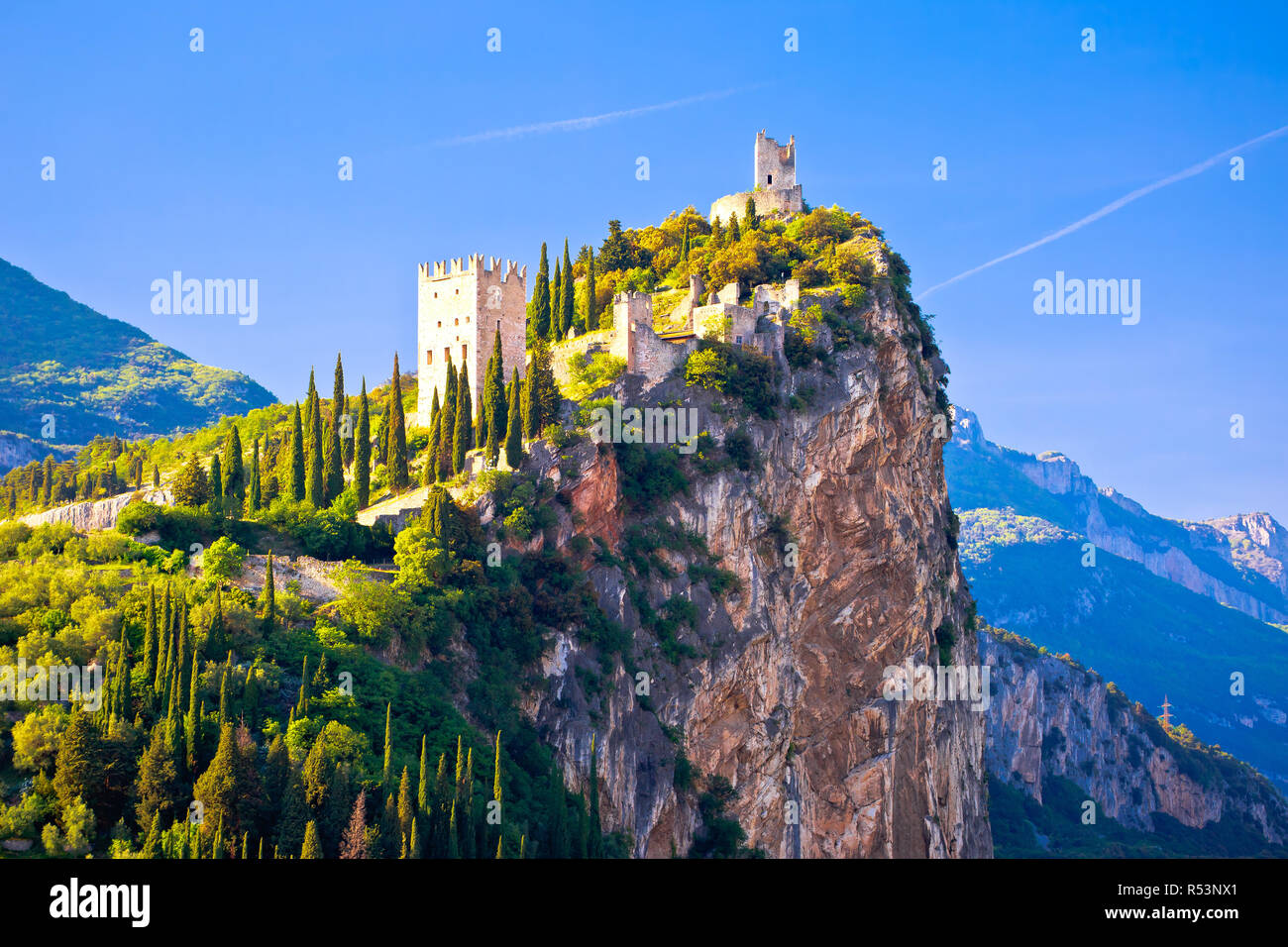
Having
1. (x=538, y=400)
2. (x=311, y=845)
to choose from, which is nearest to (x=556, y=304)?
(x=538, y=400)

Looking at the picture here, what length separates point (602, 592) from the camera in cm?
6525

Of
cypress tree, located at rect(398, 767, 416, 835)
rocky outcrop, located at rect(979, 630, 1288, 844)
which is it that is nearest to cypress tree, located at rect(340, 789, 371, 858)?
cypress tree, located at rect(398, 767, 416, 835)

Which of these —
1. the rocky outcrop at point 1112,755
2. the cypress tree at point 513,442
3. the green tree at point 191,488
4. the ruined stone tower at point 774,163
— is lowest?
the rocky outcrop at point 1112,755

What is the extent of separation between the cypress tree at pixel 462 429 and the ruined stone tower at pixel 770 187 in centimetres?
2870

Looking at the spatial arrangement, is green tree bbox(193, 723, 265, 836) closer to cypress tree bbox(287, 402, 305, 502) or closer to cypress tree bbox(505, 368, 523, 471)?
cypress tree bbox(505, 368, 523, 471)

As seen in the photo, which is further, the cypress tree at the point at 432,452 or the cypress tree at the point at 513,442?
the cypress tree at the point at 432,452

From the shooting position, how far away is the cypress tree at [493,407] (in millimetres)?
65812

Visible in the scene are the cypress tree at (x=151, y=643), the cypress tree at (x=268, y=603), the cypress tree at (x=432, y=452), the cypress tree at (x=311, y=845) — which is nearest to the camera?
the cypress tree at (x=311, y=845)

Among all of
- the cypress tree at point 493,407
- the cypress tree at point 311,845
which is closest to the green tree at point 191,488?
the cypress tree at point 493,407

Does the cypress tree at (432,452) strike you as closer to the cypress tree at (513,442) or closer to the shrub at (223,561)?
the cypress tree at (513,442)

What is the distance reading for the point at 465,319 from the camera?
7412 cm

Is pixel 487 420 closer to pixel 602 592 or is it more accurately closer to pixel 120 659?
pixel 602 592

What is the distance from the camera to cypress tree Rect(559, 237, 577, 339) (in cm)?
7975
